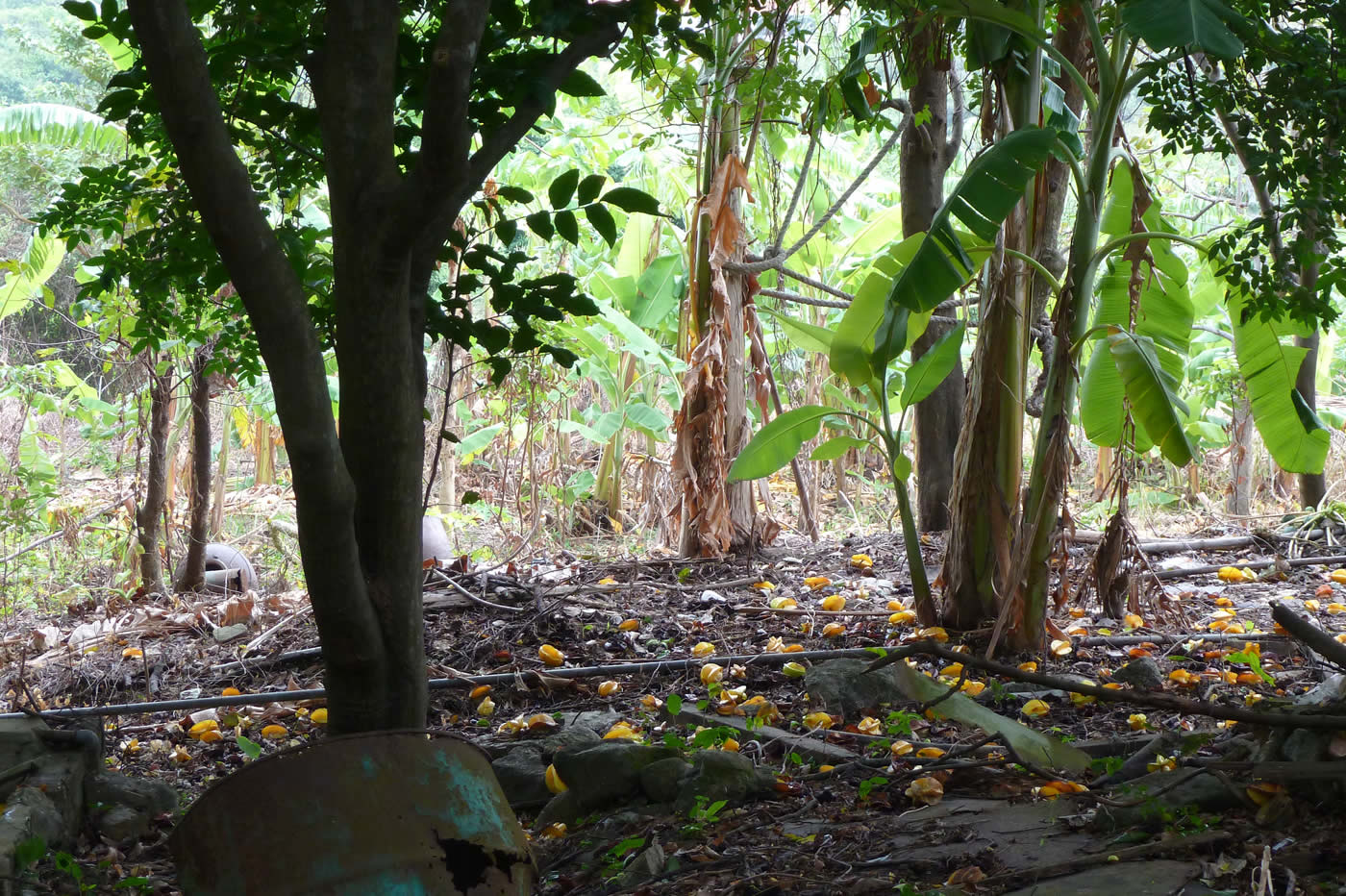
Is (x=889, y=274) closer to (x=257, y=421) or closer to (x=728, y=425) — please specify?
(x=728, y=425)

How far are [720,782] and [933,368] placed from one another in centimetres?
224

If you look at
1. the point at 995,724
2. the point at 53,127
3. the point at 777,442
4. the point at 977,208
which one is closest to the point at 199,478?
the point at 777,442

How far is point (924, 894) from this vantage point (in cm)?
180

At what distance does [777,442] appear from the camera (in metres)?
4.52

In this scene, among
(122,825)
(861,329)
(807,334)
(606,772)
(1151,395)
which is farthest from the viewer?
(807,334)

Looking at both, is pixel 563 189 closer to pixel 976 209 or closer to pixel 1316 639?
pixel 976 209

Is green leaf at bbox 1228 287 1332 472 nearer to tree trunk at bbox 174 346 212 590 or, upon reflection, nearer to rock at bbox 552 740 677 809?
rock at bbox 552 740 677 809

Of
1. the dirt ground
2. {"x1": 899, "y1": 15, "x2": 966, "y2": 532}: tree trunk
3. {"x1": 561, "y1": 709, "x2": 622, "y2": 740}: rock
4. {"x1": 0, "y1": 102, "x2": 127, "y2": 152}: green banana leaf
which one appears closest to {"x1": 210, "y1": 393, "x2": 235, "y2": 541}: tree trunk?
{"x1": 0, "y1": 102, "x2": 127, "y2": 152}: green banana leaf

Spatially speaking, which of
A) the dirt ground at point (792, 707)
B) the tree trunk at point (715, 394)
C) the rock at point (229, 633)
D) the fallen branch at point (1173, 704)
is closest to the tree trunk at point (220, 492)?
the dirt ground at point (792, 707)

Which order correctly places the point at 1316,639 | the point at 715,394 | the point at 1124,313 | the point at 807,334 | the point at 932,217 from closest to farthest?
the point at 1316,639, the point at 1124,313, the point at 807,334, the point at 932,217, the point at 715,394

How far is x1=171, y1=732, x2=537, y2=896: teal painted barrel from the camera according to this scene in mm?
1764

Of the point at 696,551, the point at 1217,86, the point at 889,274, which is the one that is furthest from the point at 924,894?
the point at 696,551

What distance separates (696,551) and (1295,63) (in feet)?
14.0

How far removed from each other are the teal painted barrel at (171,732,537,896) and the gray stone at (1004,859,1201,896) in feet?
3.17
